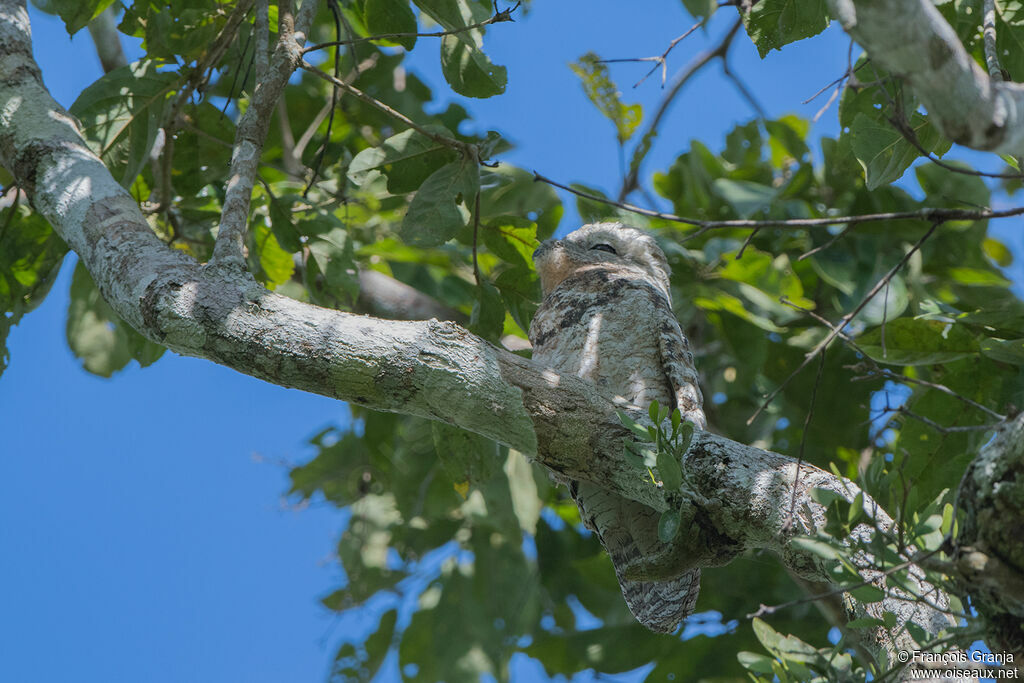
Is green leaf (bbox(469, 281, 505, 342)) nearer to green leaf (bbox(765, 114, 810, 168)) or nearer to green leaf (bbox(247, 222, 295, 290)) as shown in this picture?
green leaf (bbox(247, 222, 295, 290))

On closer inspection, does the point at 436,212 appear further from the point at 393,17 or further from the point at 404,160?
the point at 393,17

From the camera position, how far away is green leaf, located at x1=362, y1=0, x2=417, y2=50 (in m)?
3.17

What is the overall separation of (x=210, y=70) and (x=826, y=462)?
3.29m

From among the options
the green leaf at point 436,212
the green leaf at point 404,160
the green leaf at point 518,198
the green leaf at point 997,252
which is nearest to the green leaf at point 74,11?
the green leaf at point 404,160

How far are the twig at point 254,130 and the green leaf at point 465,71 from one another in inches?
18.4

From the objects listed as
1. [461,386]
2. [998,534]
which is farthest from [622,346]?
[998,534]

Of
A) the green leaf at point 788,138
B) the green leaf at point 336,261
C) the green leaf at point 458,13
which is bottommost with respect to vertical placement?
the green leaf at point 336,261

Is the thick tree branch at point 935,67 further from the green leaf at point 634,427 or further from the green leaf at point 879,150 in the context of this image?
the green leaf at point 879,150

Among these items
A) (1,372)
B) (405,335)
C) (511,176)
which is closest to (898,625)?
(405,335)

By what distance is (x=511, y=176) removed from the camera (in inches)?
144

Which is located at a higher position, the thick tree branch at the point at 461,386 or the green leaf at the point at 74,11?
the green leaf at the point at 74,11

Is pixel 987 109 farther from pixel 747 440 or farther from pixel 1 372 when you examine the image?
pixel 747 440

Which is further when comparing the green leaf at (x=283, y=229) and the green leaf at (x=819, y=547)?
the green leaf at (x=283, y=229)

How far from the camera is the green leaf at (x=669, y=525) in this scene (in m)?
1.85
